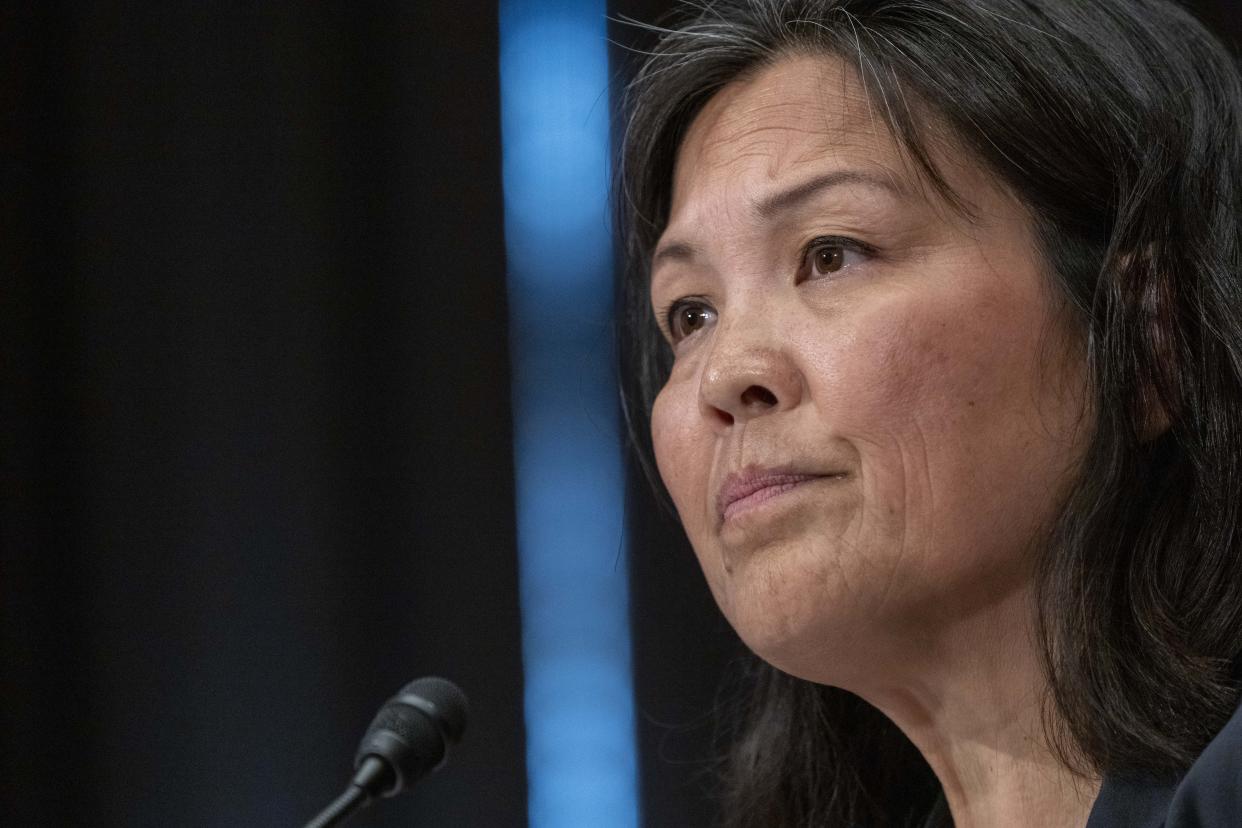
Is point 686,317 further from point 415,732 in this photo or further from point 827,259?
point 415,732

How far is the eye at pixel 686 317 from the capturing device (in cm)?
133

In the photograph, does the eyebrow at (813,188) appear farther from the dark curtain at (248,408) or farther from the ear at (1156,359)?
the dark curtain at (248,408)

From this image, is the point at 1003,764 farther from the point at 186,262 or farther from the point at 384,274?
the point at 186,262

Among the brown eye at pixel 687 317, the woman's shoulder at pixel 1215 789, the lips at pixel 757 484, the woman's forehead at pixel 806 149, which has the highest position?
the woman's forehead at pixel 806 149

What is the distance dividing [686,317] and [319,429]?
731 mm

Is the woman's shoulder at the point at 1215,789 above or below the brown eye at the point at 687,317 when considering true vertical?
below

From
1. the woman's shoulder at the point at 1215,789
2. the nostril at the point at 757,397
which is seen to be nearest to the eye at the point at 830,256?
the nostril at the point at 757,397

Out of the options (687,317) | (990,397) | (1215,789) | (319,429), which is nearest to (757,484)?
(990,397)

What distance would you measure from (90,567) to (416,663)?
46 centimetres

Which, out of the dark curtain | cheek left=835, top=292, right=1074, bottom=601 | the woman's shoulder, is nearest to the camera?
the woman's shoulder

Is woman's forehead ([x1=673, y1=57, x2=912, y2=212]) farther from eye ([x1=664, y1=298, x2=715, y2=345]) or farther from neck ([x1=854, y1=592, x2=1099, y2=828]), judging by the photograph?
neck ([x1=854, y1=592, x2=1099, y2=828])

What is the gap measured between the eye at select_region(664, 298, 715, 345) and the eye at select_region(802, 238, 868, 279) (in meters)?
0.18

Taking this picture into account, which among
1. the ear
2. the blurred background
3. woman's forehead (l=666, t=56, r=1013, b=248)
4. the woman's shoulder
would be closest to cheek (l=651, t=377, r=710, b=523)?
woman's forehead (l=666, t=56, r=1013, b=248)

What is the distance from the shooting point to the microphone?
1107mm
